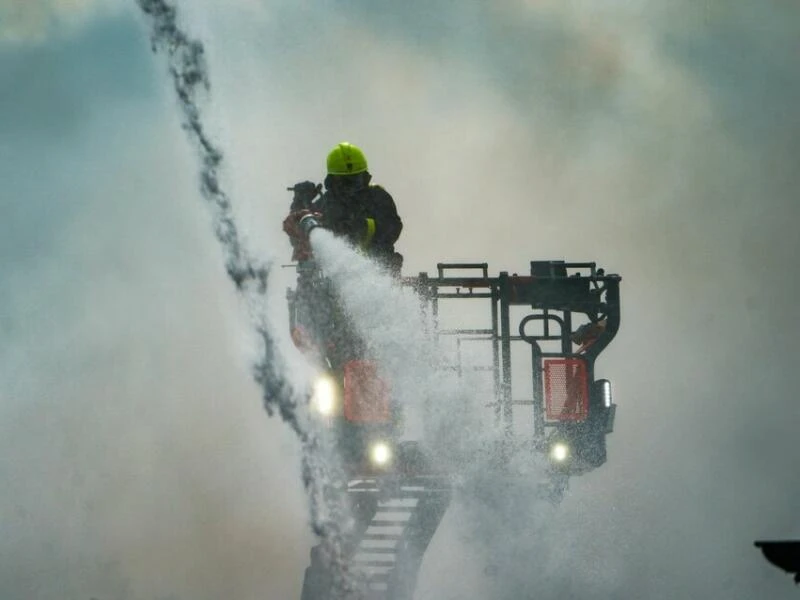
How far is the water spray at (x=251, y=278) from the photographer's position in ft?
72.7

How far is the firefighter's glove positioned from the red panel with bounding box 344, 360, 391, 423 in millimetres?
2336

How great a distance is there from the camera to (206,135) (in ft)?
82.6

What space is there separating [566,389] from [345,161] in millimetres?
4385

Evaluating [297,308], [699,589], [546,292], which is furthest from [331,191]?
[699,589]

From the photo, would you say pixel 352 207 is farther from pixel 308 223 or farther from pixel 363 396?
pixel 363 396

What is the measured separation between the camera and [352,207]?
23047mm

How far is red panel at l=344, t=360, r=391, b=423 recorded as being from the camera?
22.1 meters

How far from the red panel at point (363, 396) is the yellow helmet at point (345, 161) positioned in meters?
2.75

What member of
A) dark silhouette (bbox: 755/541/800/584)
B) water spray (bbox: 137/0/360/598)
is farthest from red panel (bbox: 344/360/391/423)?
dark silhouette (bbox: 755/541/800/584)

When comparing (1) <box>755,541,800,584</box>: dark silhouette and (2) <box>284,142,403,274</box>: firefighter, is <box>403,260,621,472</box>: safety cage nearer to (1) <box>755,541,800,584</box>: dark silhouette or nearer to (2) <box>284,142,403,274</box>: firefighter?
(2) <box>284,142,403,274</box>: firefighter

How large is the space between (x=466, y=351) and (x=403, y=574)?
3373 millimetres

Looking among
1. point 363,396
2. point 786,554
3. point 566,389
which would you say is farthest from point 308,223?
point 786,554

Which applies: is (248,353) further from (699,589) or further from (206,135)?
(699,589)

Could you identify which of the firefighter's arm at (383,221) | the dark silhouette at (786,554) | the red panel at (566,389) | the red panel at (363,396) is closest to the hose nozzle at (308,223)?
the firefighter's arm at (383,221)
